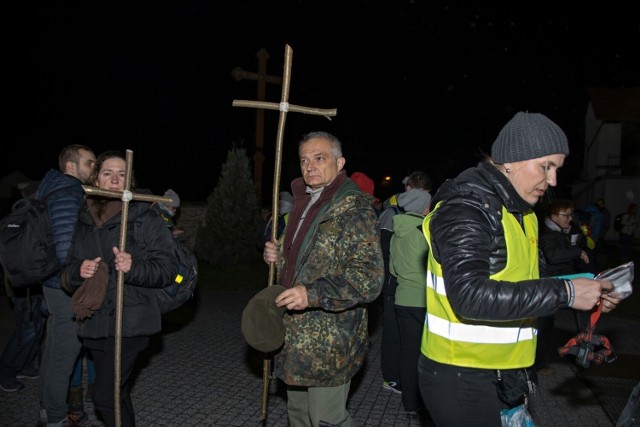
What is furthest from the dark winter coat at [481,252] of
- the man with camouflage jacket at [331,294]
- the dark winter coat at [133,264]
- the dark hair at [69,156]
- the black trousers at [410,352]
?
the dark hair at [69,156]

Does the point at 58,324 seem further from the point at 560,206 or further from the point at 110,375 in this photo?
the point at 560,206

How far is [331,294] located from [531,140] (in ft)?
4.52

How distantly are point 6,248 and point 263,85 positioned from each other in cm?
1047

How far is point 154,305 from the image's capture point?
375cm

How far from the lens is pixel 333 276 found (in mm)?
3225

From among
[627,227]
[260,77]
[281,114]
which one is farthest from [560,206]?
[627,227]

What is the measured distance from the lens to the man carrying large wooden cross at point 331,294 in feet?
10.6

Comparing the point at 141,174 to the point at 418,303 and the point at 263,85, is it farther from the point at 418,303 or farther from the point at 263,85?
the point at 418,303

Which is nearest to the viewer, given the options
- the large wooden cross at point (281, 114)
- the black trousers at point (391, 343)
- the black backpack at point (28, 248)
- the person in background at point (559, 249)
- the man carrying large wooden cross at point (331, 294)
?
the man carrying large wooden cross at point (331, 294)

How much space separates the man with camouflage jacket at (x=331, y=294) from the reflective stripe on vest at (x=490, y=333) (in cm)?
86

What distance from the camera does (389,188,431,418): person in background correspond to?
204 inches

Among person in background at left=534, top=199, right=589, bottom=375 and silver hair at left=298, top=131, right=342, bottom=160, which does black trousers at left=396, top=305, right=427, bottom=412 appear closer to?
person in background at left=534, top=199, right=589, bottom=375

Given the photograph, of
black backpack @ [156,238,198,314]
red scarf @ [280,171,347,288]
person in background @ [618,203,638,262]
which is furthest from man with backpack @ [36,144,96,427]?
person in background @ [618,203,638,262]

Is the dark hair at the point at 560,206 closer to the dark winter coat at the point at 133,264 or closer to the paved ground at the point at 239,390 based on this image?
the paved ground at the point at 239,390
